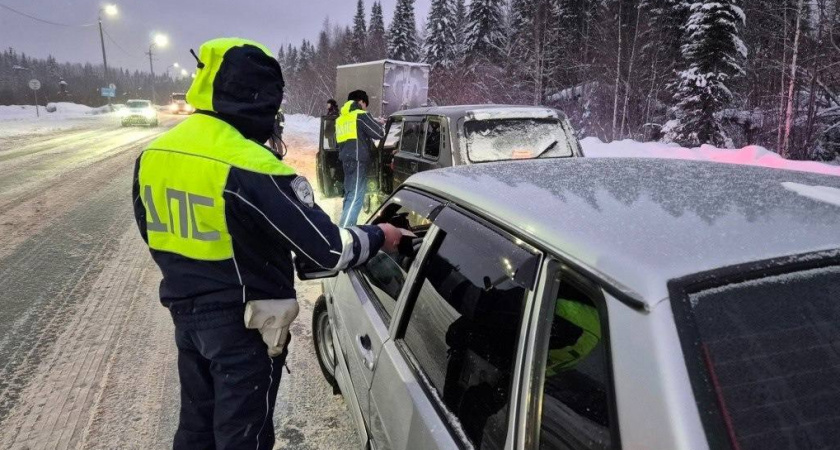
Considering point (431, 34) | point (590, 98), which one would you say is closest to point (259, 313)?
point (590, 98)

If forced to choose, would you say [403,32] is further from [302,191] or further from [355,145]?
[302,191]

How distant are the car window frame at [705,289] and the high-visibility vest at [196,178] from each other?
1290 mm

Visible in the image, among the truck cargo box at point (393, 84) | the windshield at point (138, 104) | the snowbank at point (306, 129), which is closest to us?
the truck cargo box at point (393, 84)

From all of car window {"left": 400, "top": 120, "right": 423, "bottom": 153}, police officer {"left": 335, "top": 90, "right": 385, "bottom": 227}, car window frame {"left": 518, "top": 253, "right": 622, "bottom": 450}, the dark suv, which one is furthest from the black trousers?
police officer {"left": 335, "top": 90, "right": 385, "bottom": 227}

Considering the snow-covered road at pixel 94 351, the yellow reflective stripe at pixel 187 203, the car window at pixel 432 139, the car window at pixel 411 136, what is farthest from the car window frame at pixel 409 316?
the car window at pixel 411 136

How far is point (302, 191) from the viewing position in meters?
1.79

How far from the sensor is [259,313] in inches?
72.9

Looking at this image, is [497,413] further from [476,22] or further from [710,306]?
[476,22]

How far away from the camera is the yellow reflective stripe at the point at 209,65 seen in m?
1.77

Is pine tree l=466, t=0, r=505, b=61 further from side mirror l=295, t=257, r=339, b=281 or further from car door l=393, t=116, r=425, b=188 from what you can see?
side mirror l=295, t=257, r=339, b=281

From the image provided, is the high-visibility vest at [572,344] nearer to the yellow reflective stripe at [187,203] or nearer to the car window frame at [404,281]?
the car window frame at [404,281]

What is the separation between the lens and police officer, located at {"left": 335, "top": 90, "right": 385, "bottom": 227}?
6691mm

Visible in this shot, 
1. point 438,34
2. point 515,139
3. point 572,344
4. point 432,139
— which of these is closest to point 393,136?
point 432,139

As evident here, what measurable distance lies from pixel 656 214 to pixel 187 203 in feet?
4.99
